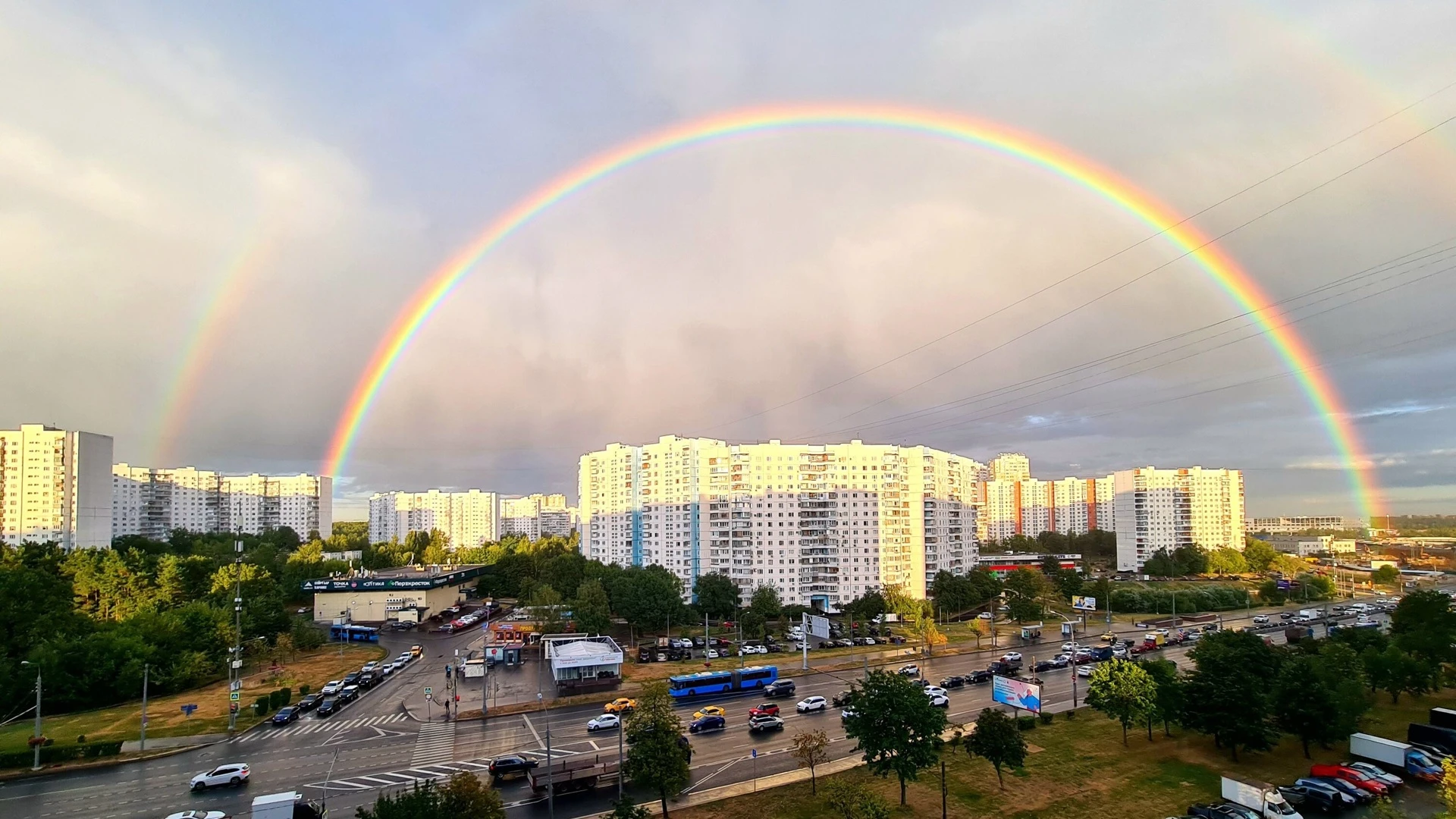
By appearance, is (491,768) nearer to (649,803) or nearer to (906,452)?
(649,803)

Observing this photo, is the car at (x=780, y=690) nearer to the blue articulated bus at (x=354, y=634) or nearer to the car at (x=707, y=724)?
the car at (x=707, y=724)

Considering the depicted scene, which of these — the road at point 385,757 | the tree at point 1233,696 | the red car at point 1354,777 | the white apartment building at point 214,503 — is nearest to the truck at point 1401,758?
the red car at point 1354,777

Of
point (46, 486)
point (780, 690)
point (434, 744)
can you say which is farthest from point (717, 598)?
point (46, 486)

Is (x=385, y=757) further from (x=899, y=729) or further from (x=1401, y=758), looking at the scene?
(x=1401, y=758)

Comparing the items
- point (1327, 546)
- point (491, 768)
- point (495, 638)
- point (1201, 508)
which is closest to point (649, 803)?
point (491, 768)

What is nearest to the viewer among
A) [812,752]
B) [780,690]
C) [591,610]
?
[812,752]
